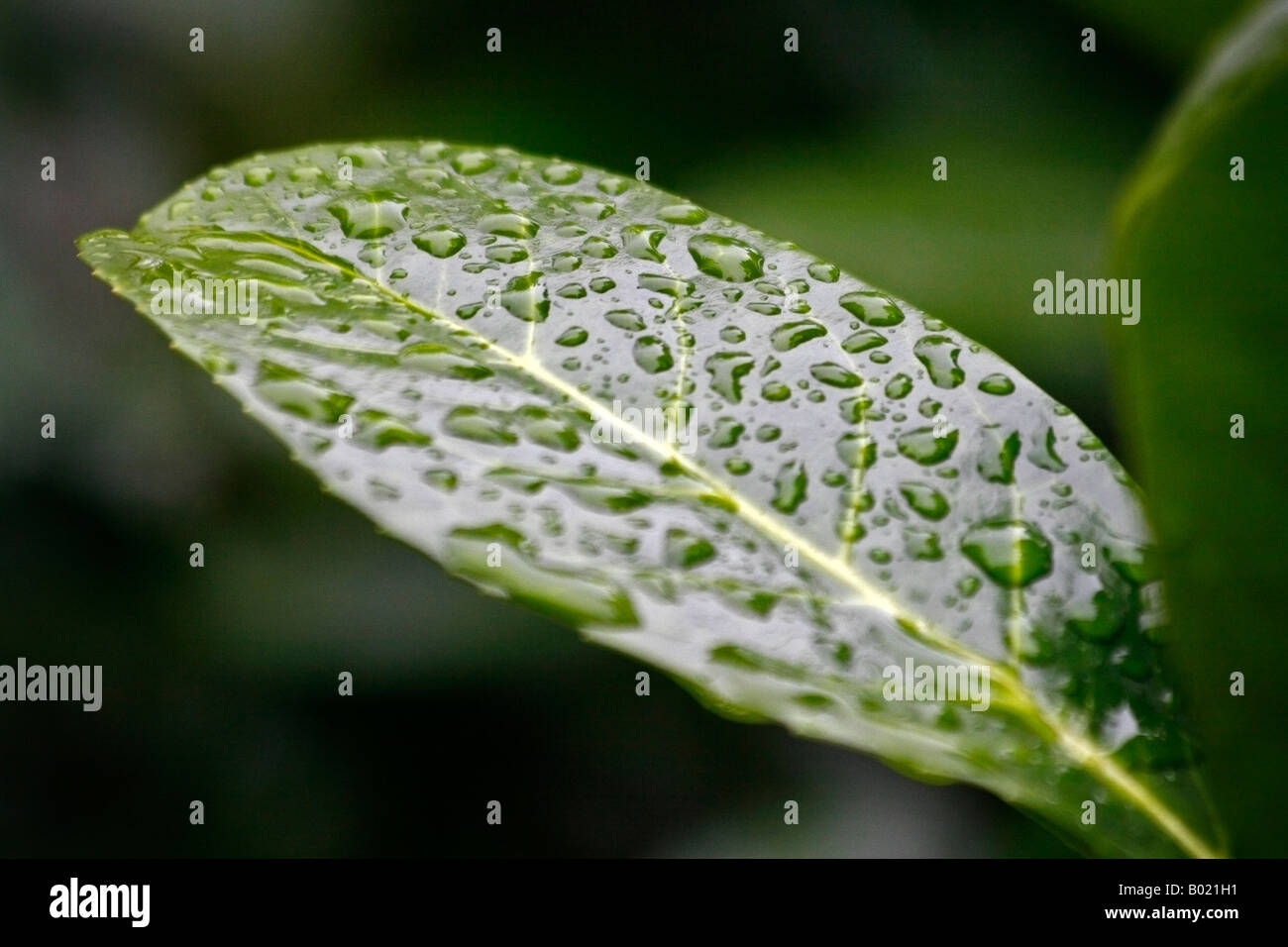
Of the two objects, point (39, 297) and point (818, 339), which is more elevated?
point (39, 297)

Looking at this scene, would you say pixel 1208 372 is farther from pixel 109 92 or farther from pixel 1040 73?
pixel 109 92

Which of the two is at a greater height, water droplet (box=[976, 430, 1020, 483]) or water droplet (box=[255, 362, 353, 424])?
water droplet (box=[255, 362, 353, 424])

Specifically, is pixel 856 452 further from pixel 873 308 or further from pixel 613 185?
pixel 613 185

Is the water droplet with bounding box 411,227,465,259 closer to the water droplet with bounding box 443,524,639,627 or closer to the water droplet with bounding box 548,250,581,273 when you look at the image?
the water droplet with bounding box 548,250,581,273

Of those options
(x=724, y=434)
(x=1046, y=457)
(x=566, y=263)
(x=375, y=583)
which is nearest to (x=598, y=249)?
(x=566, y=263)

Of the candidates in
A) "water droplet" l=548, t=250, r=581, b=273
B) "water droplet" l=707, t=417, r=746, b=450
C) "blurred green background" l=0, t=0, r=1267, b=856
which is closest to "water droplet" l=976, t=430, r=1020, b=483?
"water droplet" l=707, t=417, r=746, b=450

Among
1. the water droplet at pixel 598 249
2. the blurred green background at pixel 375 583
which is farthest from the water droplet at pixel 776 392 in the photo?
the blurred green background at pixel 375 583

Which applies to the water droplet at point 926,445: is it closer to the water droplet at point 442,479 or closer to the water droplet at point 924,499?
the water droplet at point 924,499

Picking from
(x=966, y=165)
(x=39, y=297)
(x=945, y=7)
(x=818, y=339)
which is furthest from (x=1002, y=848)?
(x=39, y=297)
